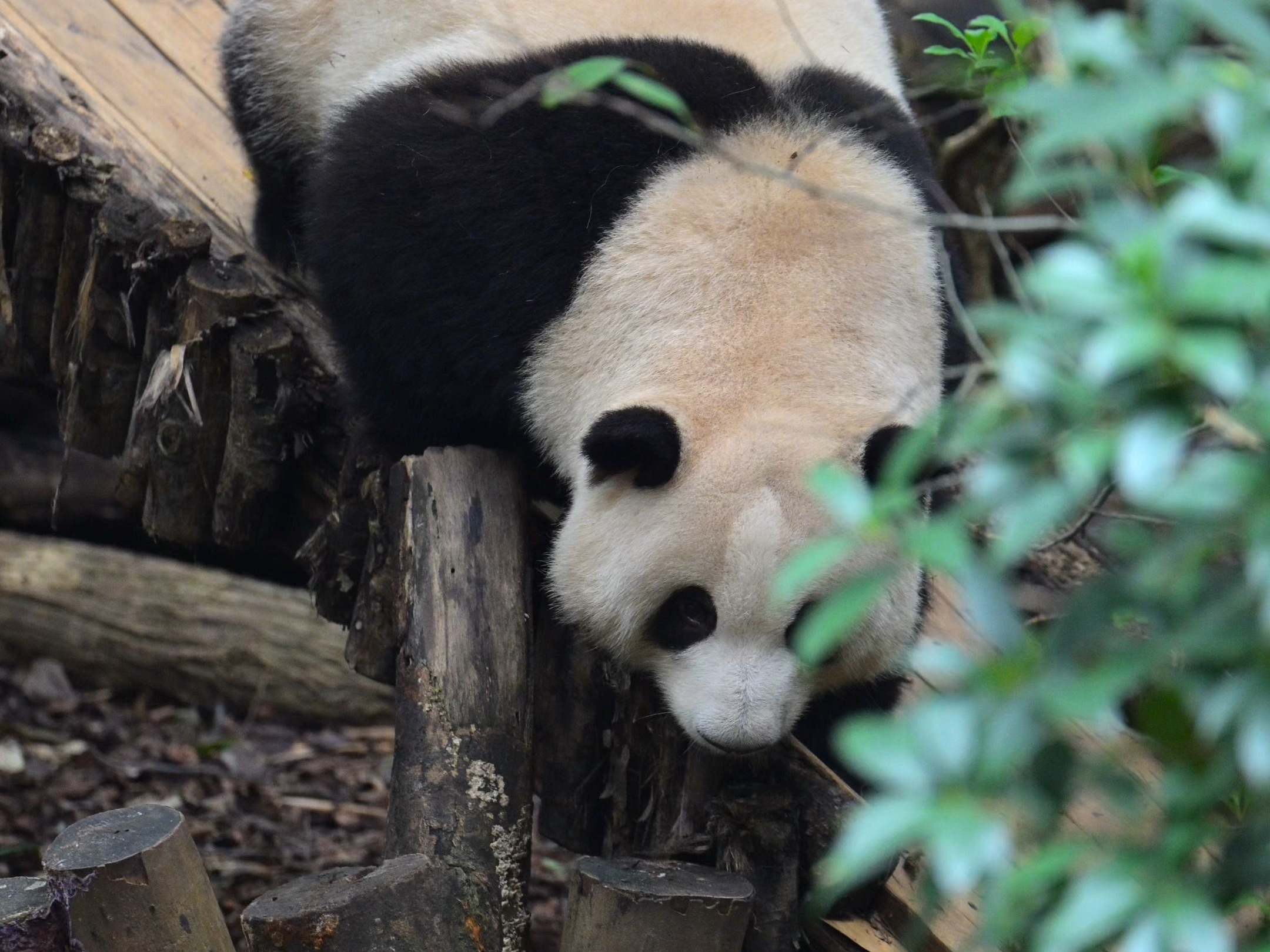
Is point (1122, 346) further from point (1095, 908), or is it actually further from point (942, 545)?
point (1095, 908)

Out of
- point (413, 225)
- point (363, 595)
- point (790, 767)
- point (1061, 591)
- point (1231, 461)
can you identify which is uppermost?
point (413, 225)

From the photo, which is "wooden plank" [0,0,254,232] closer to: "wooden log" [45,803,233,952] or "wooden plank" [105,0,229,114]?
"wooden plank" [105,0,229,114]

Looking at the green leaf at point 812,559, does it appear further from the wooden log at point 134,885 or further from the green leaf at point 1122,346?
the wooden log at point 134,885

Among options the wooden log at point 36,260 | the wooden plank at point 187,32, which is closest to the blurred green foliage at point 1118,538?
the wooden log at point 36,260

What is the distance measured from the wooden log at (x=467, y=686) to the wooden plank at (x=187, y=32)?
2072 mm

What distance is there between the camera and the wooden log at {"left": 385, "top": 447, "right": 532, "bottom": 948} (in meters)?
2.55

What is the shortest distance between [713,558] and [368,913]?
2.82ft

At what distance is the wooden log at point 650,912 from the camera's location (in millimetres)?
2326

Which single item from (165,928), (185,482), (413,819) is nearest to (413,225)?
(185,482)

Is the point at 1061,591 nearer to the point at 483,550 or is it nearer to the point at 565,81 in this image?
the point at 483,550

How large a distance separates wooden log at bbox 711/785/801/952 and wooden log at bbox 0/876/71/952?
3.81 ft

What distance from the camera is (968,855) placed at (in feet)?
3.08

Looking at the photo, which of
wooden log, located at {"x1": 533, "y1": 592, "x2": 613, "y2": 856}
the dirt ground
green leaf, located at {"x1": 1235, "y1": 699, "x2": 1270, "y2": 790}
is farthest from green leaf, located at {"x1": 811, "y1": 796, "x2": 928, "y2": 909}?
the dirt ground

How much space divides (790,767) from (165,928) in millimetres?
1190
